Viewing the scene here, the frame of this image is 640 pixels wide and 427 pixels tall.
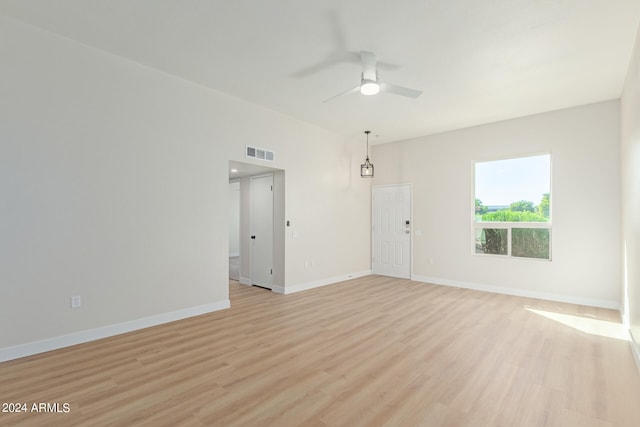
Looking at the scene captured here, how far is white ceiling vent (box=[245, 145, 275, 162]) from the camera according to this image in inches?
192

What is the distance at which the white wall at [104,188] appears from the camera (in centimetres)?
291

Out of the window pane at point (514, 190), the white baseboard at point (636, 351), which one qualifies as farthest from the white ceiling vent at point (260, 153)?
the white baseboard at point (636, 351)

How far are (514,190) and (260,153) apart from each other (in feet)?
14.7

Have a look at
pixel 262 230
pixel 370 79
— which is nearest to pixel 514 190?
pixel 370 79

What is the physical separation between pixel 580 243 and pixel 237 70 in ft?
18.4

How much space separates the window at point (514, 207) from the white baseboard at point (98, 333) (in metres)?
4.89

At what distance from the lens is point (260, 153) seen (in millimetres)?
5035

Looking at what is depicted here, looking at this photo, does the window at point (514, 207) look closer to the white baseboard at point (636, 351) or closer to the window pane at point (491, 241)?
the window pane at point (491, 241)

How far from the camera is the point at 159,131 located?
12.8ft

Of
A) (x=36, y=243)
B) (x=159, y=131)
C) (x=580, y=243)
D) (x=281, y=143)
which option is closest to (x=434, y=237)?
(x=580, y=243)

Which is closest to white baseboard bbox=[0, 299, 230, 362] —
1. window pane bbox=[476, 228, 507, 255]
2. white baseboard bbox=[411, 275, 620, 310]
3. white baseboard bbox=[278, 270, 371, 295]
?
white baseboard bbox=[278, 270, 371, 295]

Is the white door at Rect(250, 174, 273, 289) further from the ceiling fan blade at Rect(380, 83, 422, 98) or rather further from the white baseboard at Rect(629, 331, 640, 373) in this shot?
the white baseboard at Rect(629, 331, 640, 373)

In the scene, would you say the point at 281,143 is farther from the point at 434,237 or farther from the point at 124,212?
the point at 434,237

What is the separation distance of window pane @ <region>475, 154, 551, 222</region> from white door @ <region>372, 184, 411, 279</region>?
1455mm
